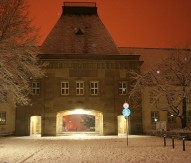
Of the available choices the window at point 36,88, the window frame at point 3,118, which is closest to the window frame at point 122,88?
the window at point 36,88

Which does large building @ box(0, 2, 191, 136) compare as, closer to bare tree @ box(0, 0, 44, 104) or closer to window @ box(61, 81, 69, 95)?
window @ box(61, 81, 69, 95)

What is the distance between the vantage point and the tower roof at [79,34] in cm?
4050

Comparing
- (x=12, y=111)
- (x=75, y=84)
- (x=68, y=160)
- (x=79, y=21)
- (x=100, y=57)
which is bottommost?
(x=68, y=160)

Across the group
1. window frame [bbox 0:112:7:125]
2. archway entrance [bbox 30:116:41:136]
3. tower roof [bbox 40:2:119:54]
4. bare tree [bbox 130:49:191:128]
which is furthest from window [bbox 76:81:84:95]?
window frame [bbox 0:112:7:125]

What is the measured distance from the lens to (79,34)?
42.1m

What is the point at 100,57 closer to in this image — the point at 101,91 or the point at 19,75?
the point at 101,91

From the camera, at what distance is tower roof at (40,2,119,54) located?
133ft

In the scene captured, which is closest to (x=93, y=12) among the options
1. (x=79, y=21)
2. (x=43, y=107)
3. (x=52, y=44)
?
(x=79, y=21)

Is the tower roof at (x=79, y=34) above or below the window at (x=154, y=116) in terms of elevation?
above

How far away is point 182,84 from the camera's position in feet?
107

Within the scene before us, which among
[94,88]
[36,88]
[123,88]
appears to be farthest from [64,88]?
[123,88]

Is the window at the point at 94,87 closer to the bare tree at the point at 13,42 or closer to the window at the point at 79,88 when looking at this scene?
the window at the point at 79,88

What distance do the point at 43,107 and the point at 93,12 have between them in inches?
592

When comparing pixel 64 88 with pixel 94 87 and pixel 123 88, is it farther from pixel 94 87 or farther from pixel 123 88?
pixel 123 88
